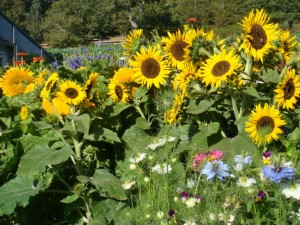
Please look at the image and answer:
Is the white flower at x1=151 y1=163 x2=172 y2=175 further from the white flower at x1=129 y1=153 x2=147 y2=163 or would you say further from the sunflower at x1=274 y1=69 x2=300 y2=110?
the sunflower at x1=274 y1=69 x2=300 y2=110

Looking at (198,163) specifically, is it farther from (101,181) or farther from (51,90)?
(51,90)

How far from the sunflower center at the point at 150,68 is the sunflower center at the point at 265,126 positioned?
0.64m

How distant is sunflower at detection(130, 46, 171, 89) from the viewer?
267 cm

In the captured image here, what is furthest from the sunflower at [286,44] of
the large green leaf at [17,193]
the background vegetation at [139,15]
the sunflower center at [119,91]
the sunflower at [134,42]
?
the background vegetation at [139,15]

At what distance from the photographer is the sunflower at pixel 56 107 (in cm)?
244

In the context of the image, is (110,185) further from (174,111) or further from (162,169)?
(174,111)

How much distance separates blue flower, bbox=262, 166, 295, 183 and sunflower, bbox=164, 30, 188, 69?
46.4 inches

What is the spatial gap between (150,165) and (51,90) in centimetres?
65

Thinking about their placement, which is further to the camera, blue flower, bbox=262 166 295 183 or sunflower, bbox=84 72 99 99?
sunflower, bbox=84 72 99 99

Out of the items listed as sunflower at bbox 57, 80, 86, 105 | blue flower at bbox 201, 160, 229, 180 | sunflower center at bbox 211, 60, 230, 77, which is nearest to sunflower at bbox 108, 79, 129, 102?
sunflower at bbox 57, 80, 86, 105

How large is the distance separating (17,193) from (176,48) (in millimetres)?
1114

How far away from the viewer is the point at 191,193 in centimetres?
193

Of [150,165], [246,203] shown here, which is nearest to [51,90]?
[150,165]

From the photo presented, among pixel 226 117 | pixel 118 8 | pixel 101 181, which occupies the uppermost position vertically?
pixel 118 8
